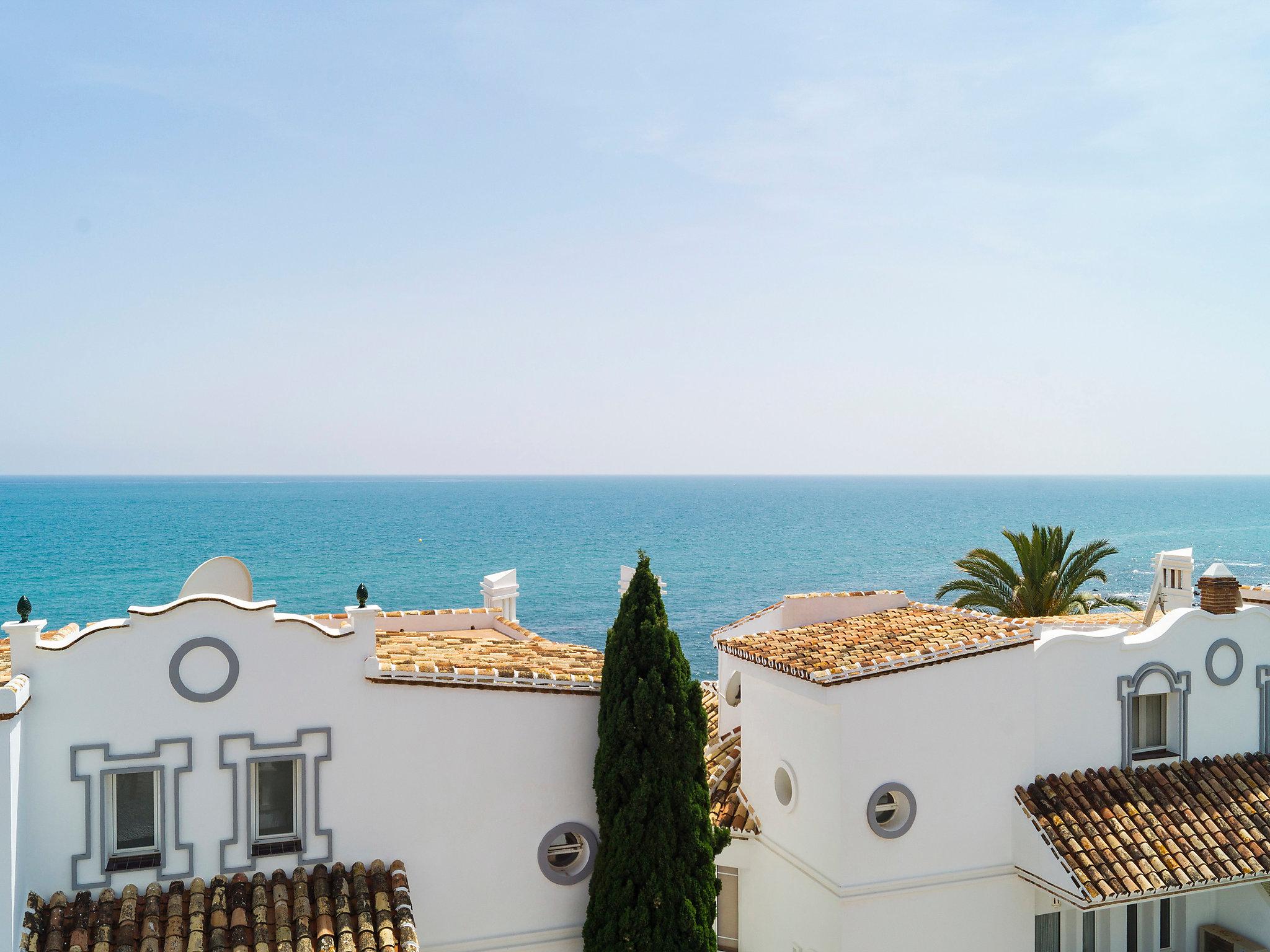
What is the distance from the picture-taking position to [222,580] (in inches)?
526

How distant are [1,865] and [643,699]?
7.30 m

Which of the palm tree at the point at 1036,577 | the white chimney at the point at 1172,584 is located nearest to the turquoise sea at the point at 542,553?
the palm tree at the point at 1036,577

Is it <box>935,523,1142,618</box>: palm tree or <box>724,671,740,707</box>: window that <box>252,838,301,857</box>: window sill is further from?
<box>935,523,1142,618</box>: palm tree

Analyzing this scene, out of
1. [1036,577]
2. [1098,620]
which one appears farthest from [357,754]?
[1036,577]

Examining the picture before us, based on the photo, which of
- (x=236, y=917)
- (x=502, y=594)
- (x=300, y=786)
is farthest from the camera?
(x=502, y=594)

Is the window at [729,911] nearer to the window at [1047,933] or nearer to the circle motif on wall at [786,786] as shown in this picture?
the circle motif on wall at [786,786]

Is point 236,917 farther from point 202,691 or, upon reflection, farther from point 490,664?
point 490,664

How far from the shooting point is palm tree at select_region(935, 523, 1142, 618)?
33625mm

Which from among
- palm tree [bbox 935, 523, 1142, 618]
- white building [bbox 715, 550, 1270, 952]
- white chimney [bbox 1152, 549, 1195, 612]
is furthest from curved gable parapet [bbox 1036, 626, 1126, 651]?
palm tree [bbox 935, 523, 1142, 618]

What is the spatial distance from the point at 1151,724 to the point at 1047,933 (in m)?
3.87

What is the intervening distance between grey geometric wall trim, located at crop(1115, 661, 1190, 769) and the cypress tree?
24.2ft

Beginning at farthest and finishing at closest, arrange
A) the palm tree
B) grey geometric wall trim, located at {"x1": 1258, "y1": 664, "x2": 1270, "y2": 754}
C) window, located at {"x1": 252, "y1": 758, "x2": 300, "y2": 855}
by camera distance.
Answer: the palm tree → grey geometric wall trim, located at {"x1": 1258, "y1": 664, "x2": 1270, "y2": 754} → window, located at {"x1": 252, "y1": 758, "x2": 300, "y2": 855}

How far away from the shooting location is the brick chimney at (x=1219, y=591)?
15719 millimetres

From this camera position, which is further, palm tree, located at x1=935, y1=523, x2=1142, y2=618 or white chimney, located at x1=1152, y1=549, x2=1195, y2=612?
palm tree, located at x1=935, y1=523, x2=1142, y2=618
